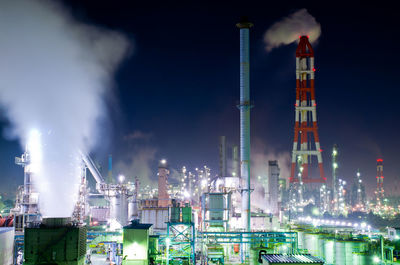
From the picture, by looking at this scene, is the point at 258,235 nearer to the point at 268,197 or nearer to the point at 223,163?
the point at 268,197

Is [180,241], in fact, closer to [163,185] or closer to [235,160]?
[163,185]

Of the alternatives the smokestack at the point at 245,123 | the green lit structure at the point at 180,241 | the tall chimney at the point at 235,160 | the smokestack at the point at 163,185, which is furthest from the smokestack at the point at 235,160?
the green lit structure at the point at 180,241

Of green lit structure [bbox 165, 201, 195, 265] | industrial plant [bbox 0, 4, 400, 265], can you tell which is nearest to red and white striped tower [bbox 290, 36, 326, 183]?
industrial plant [bbox 0, 4, 400, 265]

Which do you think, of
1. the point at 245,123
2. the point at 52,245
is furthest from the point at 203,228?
the point at 52,245

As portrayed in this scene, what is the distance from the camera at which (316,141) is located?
78.5 m

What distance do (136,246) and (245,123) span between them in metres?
23.8

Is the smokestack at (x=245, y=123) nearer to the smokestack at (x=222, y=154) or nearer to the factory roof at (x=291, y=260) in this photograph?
the factory roof at (x=291, y=260)

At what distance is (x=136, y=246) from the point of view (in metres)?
27.3

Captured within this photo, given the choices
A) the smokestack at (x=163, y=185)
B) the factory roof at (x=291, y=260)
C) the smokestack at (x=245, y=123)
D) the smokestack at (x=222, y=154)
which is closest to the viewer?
the factory roof at (x=291, y=260)

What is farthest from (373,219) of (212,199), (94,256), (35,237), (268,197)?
(35,237)

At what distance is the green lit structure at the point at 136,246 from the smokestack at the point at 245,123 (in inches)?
775

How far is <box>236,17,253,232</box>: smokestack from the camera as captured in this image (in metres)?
45.8

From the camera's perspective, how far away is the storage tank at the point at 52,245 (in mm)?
22734

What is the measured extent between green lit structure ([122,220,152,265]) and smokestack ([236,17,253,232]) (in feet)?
64.6
